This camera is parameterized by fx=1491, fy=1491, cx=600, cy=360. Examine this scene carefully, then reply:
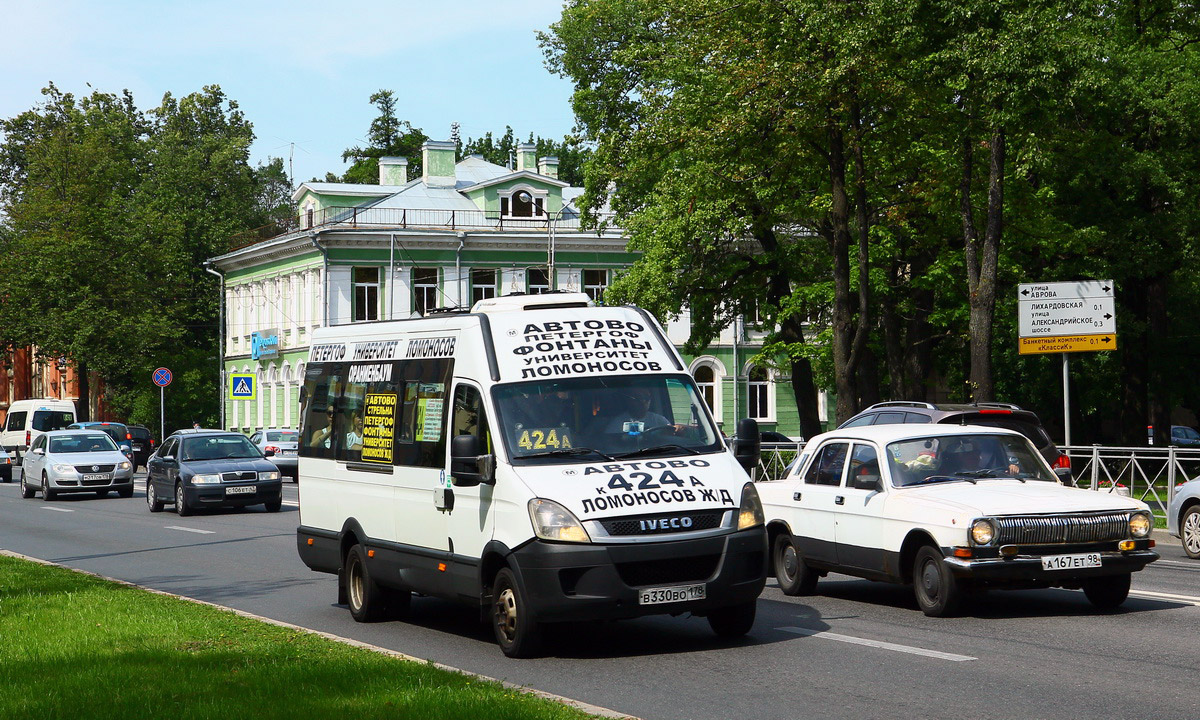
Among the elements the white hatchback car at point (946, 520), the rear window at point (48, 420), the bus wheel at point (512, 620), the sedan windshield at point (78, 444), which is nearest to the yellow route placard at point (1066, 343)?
the white hatchback car at point (946, 520)

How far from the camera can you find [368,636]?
39.0 feet

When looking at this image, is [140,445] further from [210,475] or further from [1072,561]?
[1072,561]

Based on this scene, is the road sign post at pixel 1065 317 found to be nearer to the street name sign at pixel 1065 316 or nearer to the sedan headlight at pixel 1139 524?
the street name sign at pixel 1065 316

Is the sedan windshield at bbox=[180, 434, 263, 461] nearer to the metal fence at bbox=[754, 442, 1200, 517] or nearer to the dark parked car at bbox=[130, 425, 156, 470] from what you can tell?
the metal fence at bbox=[754, 442, 1200, 517]

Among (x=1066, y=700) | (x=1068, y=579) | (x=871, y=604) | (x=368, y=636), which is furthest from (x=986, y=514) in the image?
(x=368, y=636)

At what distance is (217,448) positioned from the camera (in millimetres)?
30828

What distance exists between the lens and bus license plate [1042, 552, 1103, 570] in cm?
1149

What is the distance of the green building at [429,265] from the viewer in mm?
67500

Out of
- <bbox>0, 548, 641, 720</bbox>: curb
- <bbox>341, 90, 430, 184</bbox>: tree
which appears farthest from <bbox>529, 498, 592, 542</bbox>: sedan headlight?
<bbox>341, 90, 430, 184</bbox>: tree

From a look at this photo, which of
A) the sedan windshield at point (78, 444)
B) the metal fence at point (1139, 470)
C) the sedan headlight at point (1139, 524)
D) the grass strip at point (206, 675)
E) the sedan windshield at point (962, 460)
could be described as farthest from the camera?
the sedan windshield at point (78, 444)

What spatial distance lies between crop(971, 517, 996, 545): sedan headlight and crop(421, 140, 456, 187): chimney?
6354cm

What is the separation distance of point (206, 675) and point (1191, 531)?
13.3m

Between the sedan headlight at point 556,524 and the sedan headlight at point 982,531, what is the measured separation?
3271 millimetres

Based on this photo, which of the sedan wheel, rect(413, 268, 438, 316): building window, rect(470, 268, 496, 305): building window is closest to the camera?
Answer: the sedan wheel
